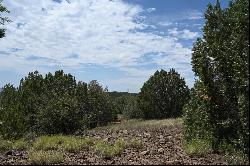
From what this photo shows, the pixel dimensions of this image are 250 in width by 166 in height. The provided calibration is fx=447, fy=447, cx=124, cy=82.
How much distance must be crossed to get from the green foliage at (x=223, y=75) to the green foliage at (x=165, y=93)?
105ft

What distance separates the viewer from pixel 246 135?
43.8 feet

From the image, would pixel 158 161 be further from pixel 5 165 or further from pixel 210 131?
pixel 5 165

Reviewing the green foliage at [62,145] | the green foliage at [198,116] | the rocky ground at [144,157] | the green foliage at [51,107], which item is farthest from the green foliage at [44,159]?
the green foliage at [51,107]

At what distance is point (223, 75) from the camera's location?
14594 millimetres

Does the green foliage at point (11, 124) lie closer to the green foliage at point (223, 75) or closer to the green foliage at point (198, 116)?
the green foliage at point (198, 116)

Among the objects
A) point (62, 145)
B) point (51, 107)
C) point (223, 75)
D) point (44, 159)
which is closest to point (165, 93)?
point (51, 107)

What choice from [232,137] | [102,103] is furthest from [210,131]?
[102,103]

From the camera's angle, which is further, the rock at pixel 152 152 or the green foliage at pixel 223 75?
the rock at pixel 152 152

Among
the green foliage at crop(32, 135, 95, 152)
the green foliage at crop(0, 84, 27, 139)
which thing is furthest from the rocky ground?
the green foliage at crop(0, 84, 27, 139)

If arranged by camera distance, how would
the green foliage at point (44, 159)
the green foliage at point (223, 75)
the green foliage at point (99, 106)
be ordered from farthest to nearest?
1. the green foliage at point (99, 106)
2. the green foliage at point (44, 159)
3. the green foliage at point (223, 75)

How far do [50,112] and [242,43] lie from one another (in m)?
15.1

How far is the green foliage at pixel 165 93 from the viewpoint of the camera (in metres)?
47.9

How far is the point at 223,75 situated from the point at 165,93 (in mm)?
33610

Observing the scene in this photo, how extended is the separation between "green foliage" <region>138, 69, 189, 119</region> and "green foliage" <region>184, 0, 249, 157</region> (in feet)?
105
